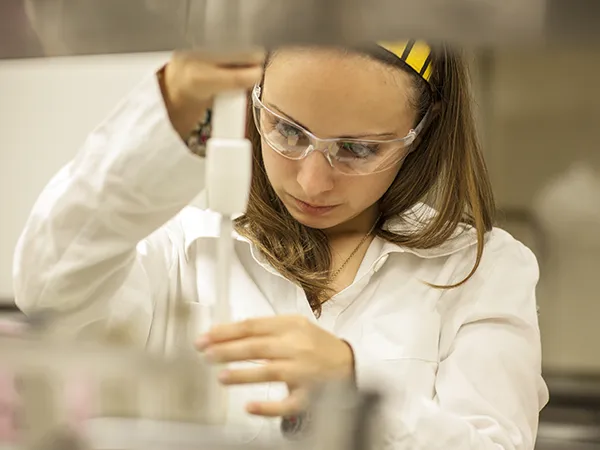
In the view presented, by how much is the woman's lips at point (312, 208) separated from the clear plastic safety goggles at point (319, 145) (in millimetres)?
44

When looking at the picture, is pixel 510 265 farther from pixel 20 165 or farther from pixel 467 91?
pixel 20 165

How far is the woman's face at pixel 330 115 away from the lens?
422mm

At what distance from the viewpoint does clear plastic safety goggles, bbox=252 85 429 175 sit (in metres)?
0.45

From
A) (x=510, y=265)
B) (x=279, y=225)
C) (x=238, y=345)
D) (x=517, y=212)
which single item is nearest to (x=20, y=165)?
(x=279, y=225)

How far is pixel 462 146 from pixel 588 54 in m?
0.32

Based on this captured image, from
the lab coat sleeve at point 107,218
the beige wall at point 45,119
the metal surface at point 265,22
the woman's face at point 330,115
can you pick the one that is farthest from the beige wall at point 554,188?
the metal surface at point 265,22

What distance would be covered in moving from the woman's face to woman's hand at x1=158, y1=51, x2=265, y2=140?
0.30 feet

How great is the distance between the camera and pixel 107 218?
34 centimetres

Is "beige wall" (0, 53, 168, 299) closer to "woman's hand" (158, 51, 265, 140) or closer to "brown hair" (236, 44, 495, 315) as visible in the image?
"brown hair" (236, 44, 495, 315)

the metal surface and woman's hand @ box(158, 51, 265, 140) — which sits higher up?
the metal surface

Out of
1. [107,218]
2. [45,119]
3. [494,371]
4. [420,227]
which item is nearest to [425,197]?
[420,227]

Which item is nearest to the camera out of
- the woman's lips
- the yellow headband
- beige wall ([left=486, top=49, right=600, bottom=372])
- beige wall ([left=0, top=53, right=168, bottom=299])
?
the yellow headband

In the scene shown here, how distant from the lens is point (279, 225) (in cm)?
55

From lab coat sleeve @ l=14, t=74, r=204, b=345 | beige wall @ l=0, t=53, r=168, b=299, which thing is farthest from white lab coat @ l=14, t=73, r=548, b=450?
beige wall @ l=0, t=53, r=168, b=299
